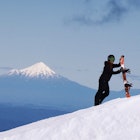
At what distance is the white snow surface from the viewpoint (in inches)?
642

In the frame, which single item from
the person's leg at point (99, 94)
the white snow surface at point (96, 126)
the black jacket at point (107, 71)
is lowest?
the white snow surface at point (96, 126)

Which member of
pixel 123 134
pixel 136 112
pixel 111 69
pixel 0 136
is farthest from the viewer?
pixel 111 69

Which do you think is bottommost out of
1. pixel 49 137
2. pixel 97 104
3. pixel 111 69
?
pixel 49 137

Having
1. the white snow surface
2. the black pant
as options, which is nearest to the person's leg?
the black pant

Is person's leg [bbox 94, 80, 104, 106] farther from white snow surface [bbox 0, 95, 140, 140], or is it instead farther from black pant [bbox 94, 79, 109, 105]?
white snow surface [bbox 0, 95, 140, 140]

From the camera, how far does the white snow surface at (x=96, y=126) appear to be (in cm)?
1630

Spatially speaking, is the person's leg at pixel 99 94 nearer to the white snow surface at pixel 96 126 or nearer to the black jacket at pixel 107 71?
the black jacket at pixel 107 71

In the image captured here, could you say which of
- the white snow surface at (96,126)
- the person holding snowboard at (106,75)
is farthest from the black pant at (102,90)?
the white snow surface at (96,126)

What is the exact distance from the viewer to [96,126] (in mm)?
16859

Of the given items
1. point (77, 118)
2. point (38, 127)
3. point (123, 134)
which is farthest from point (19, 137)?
point (123, 134)

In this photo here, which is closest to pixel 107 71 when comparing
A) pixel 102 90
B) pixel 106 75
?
pixel 106 75

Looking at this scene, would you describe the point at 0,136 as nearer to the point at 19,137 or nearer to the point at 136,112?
the point at 19,137

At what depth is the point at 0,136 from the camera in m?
18.6

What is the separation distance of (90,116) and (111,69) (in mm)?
3039
